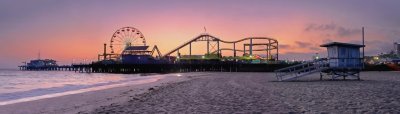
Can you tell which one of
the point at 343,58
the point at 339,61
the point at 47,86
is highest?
the point at 343,58

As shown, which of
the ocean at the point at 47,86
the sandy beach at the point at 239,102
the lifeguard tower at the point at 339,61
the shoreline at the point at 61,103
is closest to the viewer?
the sandy beach at the point at 239,102

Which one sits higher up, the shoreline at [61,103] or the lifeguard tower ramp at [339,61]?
the lifeguard tower ramp at [339,61]

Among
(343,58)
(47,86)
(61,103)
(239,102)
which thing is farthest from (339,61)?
(47,86)

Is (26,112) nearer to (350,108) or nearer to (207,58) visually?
(350,108)

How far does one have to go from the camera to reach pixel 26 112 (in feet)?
43.1

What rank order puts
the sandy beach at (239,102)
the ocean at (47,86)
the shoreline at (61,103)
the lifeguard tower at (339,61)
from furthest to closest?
1. the lifeguard tower at (339,61)
2. the ocean at (47,86)
3. the shoreline at (61,103)
4. the sandy beach at (239,102)

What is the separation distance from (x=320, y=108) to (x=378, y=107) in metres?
1.48

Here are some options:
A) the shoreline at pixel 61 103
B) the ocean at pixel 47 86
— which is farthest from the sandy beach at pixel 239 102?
the ocean at pixel 47 86

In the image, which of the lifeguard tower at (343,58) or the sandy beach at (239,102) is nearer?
the sandy beach at (239,102)

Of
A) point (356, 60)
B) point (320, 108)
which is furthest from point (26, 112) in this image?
point (356, 60)

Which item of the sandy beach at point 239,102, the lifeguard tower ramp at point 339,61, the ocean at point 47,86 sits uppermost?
the lifeguard tower ramp at point 339,61

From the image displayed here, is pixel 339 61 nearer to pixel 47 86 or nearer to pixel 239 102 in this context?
pixel 239 102

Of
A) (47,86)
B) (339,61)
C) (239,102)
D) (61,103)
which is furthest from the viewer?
(47,86)

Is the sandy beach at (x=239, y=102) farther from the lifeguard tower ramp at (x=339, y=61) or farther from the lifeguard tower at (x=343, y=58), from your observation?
the lifeguard tower at (x=343, y=58)
